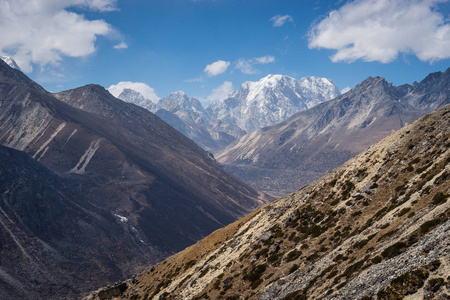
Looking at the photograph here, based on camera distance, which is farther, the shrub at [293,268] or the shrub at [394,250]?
the shrub at [293,268]

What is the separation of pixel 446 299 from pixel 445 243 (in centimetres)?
635

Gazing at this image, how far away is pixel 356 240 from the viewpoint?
41.1 meters

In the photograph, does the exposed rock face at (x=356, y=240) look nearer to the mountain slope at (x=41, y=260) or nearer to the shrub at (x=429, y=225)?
the shrub at (x=429, y=225)

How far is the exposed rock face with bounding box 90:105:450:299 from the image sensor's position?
92.6 ft

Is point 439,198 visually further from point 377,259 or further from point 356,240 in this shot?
point 377,259

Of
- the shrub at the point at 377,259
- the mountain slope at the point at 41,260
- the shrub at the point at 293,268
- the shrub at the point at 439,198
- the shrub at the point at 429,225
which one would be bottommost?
the shrub at the point at 293,268

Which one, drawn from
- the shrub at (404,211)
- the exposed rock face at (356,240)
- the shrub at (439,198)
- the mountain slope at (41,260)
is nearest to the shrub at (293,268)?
the exposed rock face at (356,240)

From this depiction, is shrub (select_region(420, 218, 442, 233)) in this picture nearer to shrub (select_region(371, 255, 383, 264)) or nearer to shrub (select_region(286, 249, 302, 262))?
shrub (select_region(371, 255, 383, 264))

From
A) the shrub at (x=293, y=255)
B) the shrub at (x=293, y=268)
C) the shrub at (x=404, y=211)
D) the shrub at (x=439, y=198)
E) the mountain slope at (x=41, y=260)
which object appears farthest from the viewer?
the mountain slope at (x=41, y=260)

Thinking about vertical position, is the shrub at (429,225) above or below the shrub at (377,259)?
above

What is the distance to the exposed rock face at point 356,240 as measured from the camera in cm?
2822

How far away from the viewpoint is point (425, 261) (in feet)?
86.8

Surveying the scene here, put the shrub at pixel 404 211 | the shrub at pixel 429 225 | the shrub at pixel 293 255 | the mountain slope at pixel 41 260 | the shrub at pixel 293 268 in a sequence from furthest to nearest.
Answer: the mountain slope at pixel 41 260
the shrub at pixel 293 255
the shrub at pixel 293 268
the shrub at pixel 404 211
the shrub at pixel 429 225

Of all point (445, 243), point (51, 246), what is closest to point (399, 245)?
point (445, 243)
